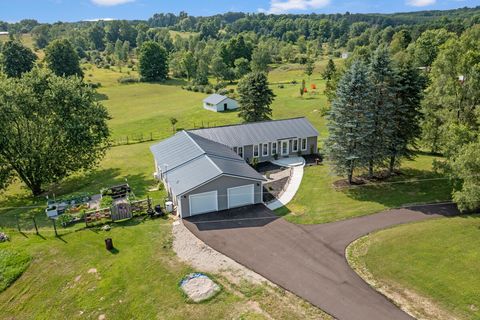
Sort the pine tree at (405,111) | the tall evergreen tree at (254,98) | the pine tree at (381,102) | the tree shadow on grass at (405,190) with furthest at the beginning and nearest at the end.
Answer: the tall evergreen tree at (254,98), the pine tree at (405,111), the pine tree at (381,102), the tree shadow on grass at (405,190)

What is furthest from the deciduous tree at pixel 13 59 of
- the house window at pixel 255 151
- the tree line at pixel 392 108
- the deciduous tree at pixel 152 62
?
the tree line at pixel 392 108

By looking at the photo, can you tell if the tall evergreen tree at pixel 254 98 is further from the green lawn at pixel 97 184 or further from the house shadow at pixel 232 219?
the house shadow at pixel 232 219

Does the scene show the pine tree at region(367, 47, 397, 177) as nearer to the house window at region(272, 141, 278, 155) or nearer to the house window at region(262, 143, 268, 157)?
the house window at region(272, 141, 278, 155)

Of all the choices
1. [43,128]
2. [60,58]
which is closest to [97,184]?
[43,128]

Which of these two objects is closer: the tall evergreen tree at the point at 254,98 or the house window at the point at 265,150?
the house window at the point at 265,150

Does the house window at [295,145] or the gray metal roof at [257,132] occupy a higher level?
the gray metal roof at [257,132]

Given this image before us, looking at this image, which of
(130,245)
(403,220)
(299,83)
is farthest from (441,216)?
(299,83)

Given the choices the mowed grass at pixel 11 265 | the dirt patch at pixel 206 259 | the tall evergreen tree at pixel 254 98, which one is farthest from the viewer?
the tall evergreen tree at pixel 254 98

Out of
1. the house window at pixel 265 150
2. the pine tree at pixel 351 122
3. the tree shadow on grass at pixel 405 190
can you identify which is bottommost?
the tree shadow on grass at pixel 405 190
